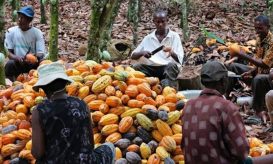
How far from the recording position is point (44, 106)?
3244 millimetres

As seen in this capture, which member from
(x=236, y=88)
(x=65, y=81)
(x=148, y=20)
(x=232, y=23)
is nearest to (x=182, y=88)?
(x=236, y=88)

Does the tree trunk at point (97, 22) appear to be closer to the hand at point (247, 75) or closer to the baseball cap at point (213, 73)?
the hand at point (247, 75)

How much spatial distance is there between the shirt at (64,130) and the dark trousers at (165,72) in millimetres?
2726

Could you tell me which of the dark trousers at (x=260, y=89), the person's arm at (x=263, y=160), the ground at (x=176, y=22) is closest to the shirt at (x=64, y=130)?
the person's arm at (x=263, y=160)

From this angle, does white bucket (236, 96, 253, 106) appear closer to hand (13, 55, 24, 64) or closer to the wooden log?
the wooden log

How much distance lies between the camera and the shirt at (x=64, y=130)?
322 cm

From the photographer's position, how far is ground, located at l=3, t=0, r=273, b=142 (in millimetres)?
12680

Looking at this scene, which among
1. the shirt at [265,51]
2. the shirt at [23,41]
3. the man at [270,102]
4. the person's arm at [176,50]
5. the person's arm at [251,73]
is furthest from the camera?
the shirt at [23,41]

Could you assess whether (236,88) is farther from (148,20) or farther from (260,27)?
(148,20)

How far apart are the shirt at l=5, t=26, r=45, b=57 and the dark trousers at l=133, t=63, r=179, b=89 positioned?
5.64 feet

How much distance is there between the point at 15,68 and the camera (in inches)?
279

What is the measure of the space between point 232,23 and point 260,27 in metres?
8.35

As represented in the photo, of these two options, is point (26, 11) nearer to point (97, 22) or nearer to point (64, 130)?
point (97, 22)

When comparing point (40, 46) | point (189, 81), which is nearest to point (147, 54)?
point (189, 81)
